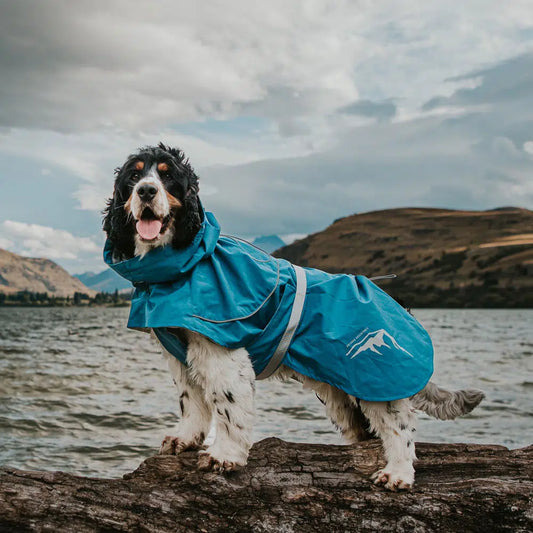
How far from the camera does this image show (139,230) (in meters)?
5.29

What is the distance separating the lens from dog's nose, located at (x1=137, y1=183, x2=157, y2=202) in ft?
16.9

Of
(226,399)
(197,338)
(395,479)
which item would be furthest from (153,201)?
(395,479)

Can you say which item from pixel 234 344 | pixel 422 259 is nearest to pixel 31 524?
pixel 234 344

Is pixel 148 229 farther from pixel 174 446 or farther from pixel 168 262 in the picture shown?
pixel 174 446

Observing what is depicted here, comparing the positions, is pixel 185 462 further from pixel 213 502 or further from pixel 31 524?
pixel 31 524

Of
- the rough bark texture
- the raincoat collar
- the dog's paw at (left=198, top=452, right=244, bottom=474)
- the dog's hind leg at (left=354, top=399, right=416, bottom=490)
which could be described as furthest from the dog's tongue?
the dog's hind leg at (left=354, top=399, right=416, bottom=490)

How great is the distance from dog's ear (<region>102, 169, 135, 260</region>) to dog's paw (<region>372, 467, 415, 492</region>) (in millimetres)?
3290

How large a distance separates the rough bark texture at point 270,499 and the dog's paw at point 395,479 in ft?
0.27

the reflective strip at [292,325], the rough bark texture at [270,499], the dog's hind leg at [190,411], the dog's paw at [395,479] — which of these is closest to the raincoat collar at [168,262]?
the reflective strip at [292,325]

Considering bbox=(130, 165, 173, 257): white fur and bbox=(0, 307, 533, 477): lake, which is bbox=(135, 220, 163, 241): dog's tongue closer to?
bbox=(130, 165, 173, 257): white fur

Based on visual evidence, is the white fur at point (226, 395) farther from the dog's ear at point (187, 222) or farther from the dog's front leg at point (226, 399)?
the dog's ear at point (187, 222)

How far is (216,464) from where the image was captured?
550 centimetres

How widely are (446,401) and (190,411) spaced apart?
2830 millimetres

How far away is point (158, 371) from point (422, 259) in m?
177
